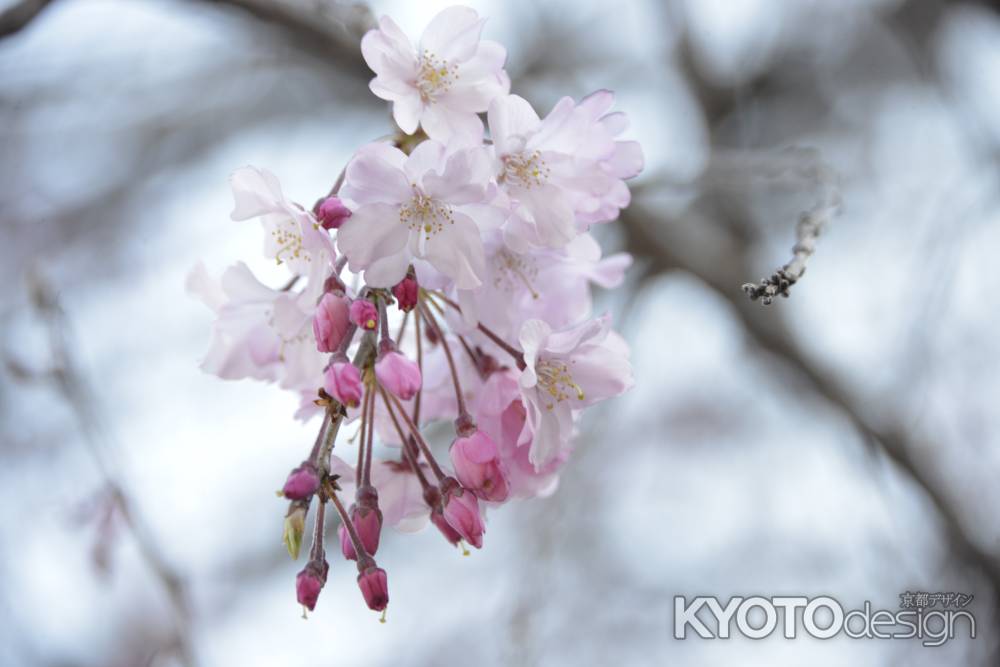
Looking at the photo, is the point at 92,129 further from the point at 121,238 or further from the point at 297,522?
the point at 297,522

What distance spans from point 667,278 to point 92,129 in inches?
97.1

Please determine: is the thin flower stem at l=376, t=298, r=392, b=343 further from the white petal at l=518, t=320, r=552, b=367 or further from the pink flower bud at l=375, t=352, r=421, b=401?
the white petal at l=518, t=320, r=552, b=367

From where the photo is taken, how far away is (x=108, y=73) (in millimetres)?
3270

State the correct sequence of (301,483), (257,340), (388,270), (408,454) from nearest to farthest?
(301,483), (388,270), (408,454), (257,340)

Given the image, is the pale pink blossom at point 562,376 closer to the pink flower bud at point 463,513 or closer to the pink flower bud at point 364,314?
the pink flower bud at point 463,513

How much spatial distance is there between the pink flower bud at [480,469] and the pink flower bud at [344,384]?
0.18 metres

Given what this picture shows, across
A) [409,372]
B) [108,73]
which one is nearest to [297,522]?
[409,372]

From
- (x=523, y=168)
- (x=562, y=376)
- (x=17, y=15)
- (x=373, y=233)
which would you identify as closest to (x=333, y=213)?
(x=373, y=233)

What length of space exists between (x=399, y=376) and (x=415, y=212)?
0.20 metres

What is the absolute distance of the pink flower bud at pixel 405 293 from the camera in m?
0.95

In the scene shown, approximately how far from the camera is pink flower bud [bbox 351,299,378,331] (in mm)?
907

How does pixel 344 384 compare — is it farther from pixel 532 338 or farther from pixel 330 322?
pixel 532 338

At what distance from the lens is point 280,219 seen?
1108mm

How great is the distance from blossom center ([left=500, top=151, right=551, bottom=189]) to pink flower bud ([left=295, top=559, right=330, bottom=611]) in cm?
52
